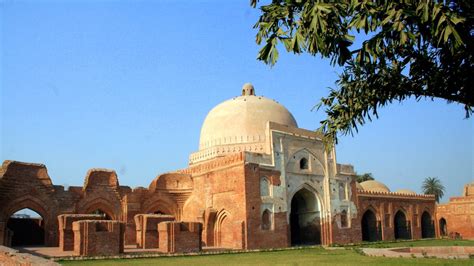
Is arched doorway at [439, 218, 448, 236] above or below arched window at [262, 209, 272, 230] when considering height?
below

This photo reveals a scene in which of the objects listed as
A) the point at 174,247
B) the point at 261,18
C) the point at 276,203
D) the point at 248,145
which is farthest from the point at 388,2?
the point at 248,145

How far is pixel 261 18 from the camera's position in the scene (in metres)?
7.10

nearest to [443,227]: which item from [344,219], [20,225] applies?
[344,219]

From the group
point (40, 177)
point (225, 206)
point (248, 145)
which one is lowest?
point (225, 206)

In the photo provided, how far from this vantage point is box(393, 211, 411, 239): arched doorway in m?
32.1

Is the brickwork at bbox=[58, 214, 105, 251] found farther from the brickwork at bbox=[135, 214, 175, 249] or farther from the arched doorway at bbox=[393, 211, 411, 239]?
the arched doorway at bbox=[393, 211, 411, 239]

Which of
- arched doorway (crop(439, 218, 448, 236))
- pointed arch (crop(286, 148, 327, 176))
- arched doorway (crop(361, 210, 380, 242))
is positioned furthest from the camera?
arched doorway (crop(439, 218, 448, 236))

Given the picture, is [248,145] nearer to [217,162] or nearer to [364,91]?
[217,162]

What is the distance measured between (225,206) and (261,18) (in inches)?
637

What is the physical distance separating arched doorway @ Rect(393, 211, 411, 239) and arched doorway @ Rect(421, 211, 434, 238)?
251cm

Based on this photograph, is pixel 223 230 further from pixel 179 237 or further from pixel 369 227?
pixel 369 227

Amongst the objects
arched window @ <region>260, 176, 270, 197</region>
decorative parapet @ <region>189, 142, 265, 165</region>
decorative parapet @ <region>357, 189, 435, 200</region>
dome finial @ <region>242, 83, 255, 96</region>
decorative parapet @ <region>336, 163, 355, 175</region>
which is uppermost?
dome finial @ <region>242, 83, 255, 96</region>

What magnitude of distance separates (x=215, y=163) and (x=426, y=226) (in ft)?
63.6

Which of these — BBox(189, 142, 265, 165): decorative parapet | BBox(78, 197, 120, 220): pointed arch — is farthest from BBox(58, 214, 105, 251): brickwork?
BBox(189, 142, 265, 165): decorative parapet
